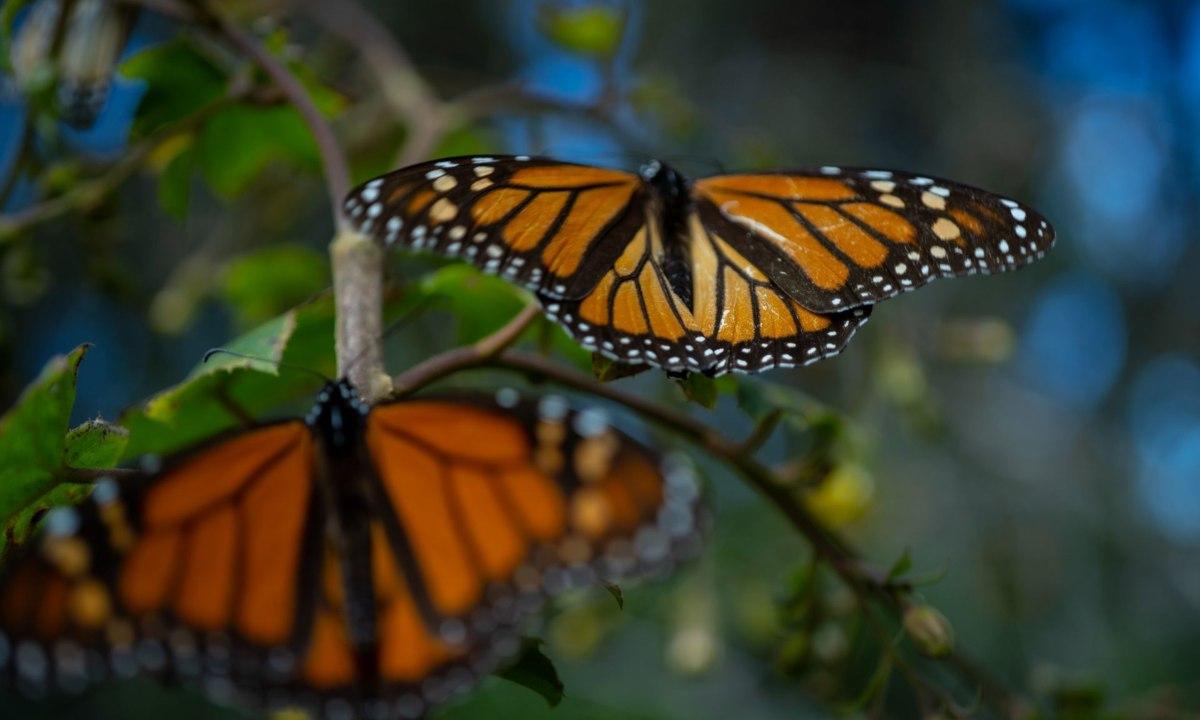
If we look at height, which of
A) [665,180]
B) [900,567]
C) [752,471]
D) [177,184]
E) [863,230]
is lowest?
[900,567]

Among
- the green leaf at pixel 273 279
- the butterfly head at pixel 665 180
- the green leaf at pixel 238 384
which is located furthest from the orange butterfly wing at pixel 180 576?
the green leaf at pixel 273 279

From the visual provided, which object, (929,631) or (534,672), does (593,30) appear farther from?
(534,672)

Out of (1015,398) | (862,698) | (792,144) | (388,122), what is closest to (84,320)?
(388,122)

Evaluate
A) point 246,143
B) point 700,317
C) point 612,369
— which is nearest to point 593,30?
point 246,143

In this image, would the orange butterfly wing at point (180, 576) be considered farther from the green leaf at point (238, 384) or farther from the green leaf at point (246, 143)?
the green leaf at point (246, 143)

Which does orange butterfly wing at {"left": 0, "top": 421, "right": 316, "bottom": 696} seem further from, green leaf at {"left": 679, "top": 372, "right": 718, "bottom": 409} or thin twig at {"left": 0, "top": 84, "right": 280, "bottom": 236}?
thin twig at {"left": 0, "top": 84, "right": 280, "bottom": 236}

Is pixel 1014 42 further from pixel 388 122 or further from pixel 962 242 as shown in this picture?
pixel 962 242
